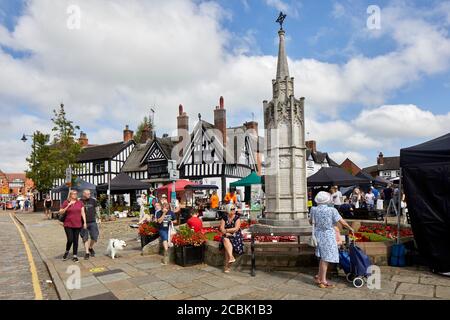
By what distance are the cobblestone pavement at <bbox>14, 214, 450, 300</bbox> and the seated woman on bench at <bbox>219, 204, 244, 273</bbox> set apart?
0.41 m

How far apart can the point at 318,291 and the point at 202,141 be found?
28284 millimetres

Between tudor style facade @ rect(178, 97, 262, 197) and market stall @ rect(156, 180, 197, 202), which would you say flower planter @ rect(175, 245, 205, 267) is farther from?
tudor style facade @ rect(178, 97, 262, 197)

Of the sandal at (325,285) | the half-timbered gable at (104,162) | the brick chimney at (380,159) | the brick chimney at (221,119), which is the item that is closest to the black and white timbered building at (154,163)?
the half-timbered gable at (104,162)

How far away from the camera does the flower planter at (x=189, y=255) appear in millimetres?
7778

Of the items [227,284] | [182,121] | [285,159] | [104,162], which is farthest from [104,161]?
[227,284]

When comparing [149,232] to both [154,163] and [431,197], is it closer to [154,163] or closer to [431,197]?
[431,197]

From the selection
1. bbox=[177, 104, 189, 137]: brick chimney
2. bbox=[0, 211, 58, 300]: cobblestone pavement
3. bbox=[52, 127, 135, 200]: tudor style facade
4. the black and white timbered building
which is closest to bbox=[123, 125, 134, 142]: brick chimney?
bbox=[52, 127, 135, 200]: tudor style facade

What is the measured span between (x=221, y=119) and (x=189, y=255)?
2604 centimetres

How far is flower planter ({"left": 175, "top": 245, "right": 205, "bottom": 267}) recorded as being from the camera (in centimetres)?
778

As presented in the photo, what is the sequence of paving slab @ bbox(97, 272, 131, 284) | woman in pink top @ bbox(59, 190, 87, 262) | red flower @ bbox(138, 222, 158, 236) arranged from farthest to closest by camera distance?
red flower @ bbox(138, 222, 158, 236), woman in pink top @ bbox(59, 190, 87, 262), paving slab @ bbox(97, 272, 131, 284)

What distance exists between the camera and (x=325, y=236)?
18.9 ft
